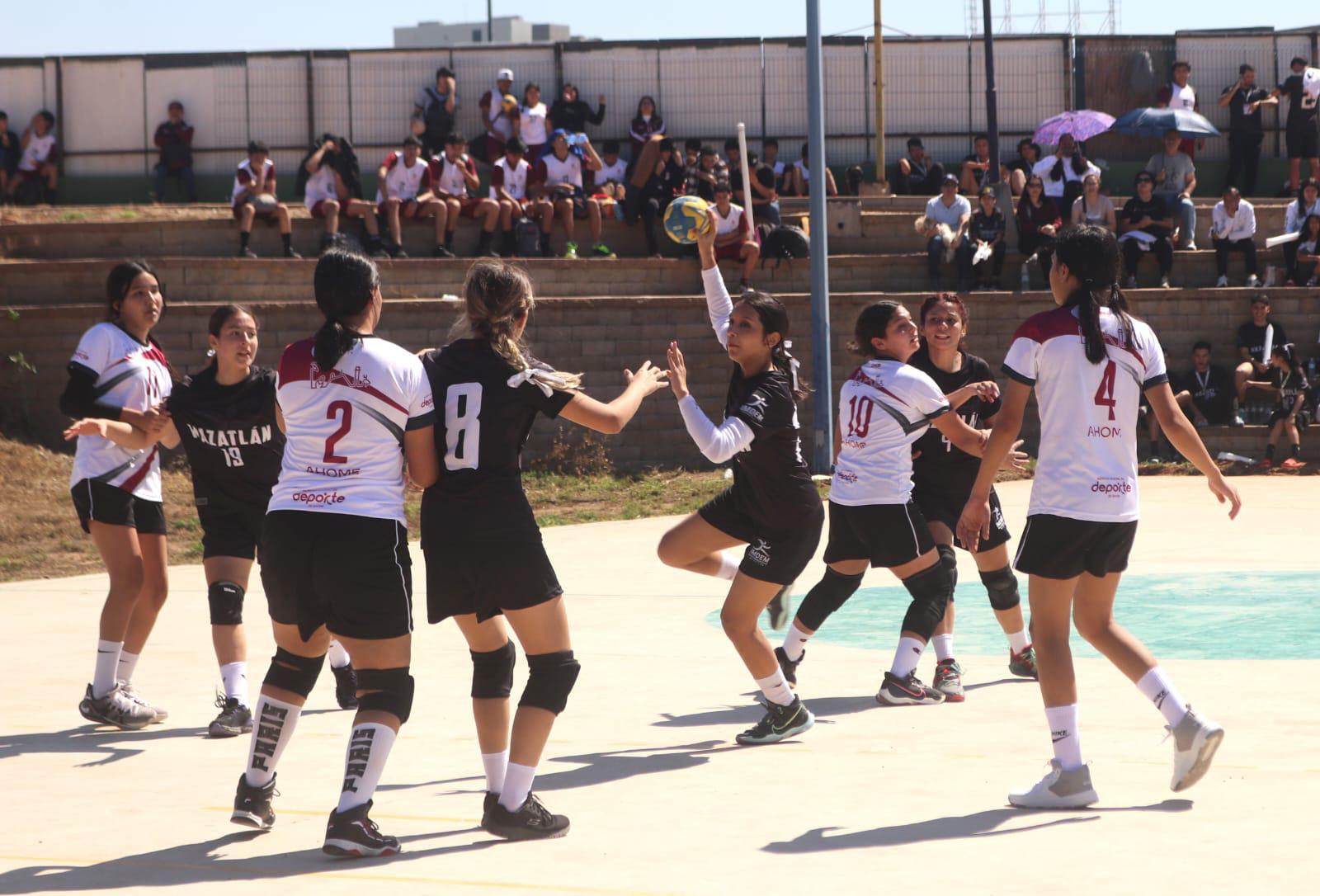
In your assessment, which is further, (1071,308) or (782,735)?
(782,735)

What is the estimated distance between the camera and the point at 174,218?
20.9 metres

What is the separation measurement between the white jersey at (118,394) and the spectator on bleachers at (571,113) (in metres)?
16.6

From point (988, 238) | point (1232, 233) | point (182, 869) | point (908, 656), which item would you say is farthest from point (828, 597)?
point (1232, 233)

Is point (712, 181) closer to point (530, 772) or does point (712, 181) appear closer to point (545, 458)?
point (545, 458)

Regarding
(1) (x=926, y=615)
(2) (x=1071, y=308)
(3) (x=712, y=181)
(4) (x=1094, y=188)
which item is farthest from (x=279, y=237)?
(2) (x=1071, y=308)

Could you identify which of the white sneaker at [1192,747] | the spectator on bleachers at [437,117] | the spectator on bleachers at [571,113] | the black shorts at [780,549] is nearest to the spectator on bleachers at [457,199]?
the spectator on bleachers at [437,117]

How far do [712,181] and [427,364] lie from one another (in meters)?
15.7

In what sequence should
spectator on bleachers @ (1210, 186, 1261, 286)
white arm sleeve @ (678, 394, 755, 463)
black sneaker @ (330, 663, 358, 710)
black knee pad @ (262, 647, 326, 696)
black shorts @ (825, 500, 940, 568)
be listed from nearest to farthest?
1. black knee pad @ (262, 647, 326, 696)
2. white arm sleeve @ (678, 394, 755, 463)
3. black shorts @ (825, 500, 940, 568)
4. black sneaker @ (330, 663, 358, 710)
5. spectator on bleachers @ (1210, 186, 1261, 286)

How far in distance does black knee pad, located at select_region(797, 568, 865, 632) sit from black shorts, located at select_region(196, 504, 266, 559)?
268 centimetres

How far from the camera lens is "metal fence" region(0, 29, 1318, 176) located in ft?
80.1

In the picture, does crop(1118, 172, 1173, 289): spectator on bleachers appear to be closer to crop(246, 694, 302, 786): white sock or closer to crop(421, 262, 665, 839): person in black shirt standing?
crop(421, 262, 665, 839): person in black shirt standing

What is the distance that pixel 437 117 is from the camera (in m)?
22.9

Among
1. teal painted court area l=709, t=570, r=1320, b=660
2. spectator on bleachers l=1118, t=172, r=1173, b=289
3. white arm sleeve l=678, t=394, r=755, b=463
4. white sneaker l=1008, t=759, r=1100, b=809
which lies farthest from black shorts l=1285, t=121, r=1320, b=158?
white sneaker l=1008, t=759, r=1100, b=809

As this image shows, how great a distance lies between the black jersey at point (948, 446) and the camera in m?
7.92
